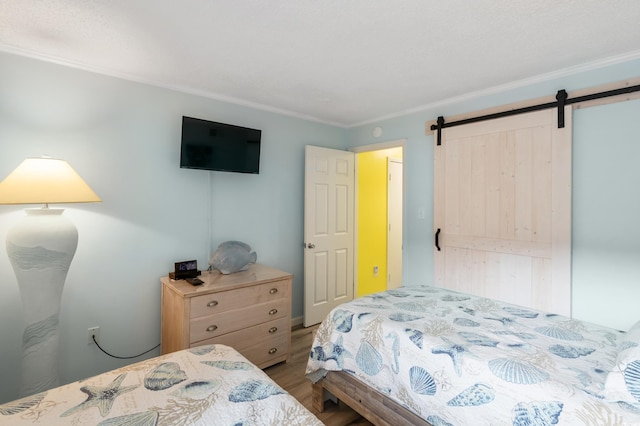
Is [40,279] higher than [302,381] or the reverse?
higher

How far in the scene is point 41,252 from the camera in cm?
178

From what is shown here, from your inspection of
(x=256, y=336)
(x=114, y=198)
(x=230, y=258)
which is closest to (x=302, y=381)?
(x=256, y=336)

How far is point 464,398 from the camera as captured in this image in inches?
54.4

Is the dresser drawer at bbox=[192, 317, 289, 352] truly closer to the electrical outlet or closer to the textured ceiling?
the electrical outlet

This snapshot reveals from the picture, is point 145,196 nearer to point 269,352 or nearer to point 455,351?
point 269,352

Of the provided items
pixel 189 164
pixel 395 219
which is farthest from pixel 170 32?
pixel 395 219

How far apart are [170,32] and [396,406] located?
245cm

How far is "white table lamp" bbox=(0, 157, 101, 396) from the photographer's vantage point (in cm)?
174

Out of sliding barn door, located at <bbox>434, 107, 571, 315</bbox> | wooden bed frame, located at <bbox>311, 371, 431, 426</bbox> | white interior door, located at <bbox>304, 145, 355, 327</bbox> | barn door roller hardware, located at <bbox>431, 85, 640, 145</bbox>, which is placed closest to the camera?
wooden bed frame, located at <bbox>311, 371, 431, 426</bbox>

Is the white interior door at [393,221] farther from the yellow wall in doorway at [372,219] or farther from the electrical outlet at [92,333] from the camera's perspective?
the electrical outlet at [92,333]

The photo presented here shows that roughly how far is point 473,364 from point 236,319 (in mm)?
1724

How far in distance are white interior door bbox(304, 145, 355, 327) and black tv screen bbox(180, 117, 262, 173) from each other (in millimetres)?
714

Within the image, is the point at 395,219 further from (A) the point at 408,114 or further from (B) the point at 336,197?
(A) the point at 408,114

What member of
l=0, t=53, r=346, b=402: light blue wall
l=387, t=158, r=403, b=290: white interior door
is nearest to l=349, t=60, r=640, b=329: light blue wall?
l=387, t=158, r=403, b=290: white interior door
